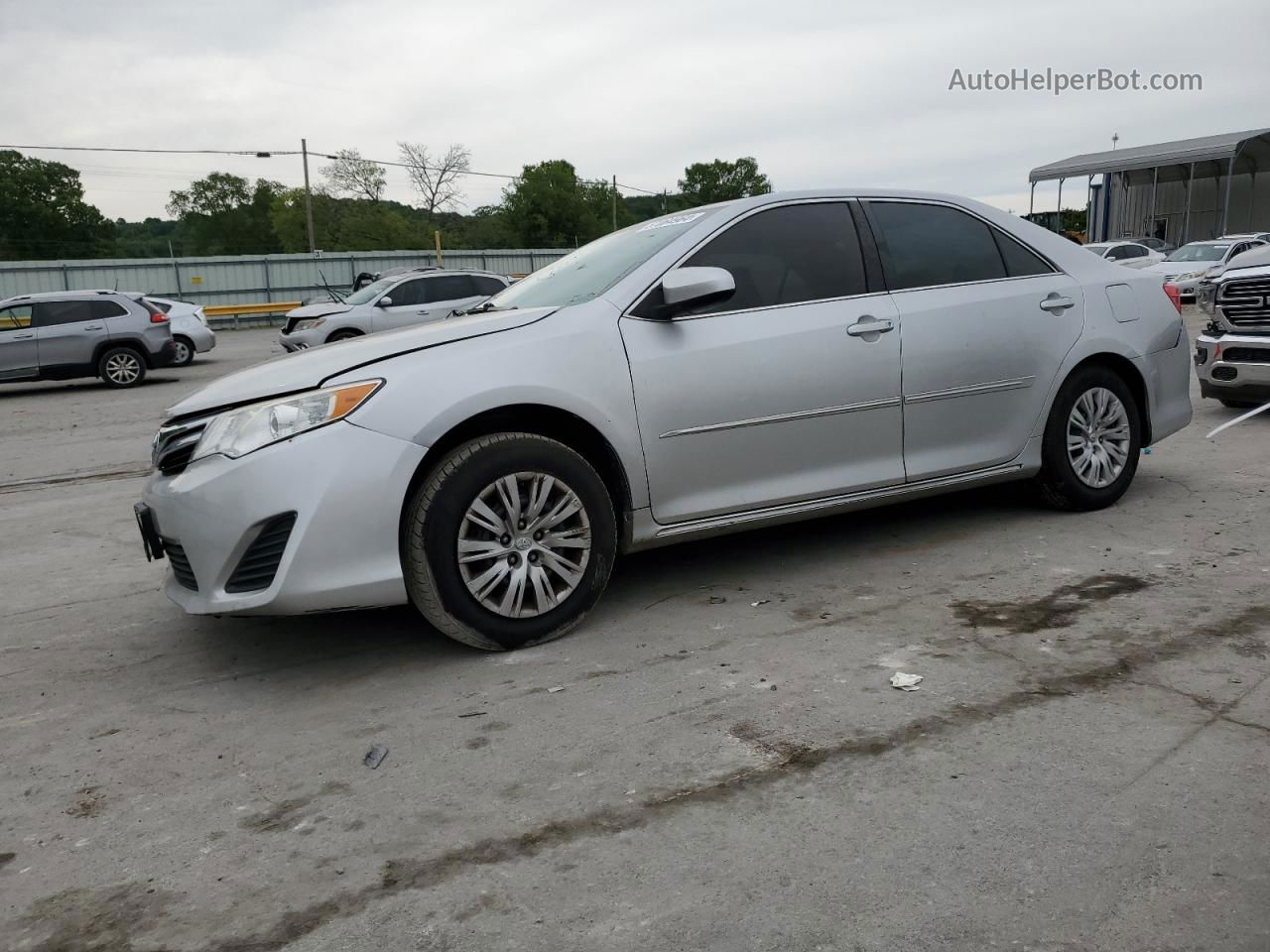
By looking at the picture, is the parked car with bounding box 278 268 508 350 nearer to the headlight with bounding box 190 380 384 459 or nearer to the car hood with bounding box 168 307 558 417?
the car hood with bounding box 168 307 558 417

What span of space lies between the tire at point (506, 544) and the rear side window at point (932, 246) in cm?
189

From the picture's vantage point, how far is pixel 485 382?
3.94 meters

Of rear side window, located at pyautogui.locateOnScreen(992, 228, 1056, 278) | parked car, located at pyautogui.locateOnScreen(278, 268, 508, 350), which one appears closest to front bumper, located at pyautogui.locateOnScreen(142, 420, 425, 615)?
rear side window, located at pyautogui.locateOnScreen(992, 228, 1056, 278)

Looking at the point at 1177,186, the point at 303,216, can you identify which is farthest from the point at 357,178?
the point at 1177,186

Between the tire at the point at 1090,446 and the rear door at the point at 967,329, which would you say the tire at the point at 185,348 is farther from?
the tire at the point at 1090,446

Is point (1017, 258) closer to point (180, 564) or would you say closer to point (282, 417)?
point (282, 417)

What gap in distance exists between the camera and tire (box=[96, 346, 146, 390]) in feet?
55.4

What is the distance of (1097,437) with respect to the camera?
563 centimetres

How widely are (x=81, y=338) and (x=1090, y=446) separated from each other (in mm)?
15626

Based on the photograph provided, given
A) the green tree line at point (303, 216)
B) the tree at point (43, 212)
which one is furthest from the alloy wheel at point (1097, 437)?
the tree at point (43, 212)

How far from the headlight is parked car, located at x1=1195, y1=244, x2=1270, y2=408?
7.06 m

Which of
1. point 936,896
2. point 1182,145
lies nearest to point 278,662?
point 936,896

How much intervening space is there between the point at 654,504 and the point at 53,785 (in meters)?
2.24

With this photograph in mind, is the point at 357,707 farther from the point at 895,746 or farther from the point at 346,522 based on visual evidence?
the point at 895,746
